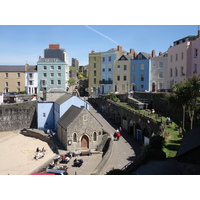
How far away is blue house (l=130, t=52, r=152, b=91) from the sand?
2036 centimetres

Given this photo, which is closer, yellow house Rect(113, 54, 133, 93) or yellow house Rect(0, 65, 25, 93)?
yellow house Rect(113, 54, 133, 93)

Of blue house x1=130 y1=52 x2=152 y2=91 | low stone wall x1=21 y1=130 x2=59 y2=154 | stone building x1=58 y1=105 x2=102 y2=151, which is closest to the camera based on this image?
stone building x1=58 y1=105 x2=102 y2=151

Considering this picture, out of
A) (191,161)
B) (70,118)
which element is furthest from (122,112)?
(191,161)

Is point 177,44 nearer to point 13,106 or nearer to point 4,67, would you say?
point 13,106

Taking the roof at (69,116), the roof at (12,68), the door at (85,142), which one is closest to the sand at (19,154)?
the roof at (69,116)

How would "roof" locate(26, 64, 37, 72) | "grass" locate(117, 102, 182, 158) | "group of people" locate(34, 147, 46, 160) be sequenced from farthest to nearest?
"roof" locate(26, 64, 37, 72) < "group of people" locate(34, 147, 46, 160) < "grass" locate(117, 102, 182, 158)

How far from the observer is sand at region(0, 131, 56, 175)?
18.4 meters

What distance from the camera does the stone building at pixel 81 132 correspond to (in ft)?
70.4

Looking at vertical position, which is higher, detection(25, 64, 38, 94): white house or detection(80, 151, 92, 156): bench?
detection(25, 64, 38, 94): white house

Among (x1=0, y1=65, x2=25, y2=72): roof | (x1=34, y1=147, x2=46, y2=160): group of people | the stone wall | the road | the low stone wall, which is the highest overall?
(x1=0, y1=65, x2=25, y2=72): roof

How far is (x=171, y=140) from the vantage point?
606 inches

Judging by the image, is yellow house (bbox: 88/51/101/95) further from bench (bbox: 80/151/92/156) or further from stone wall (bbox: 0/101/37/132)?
bench (bbox: 80/151/92/156)

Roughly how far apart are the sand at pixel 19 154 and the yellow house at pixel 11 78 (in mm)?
Result: 15643

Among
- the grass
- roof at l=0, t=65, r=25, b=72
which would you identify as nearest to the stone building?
the grass
